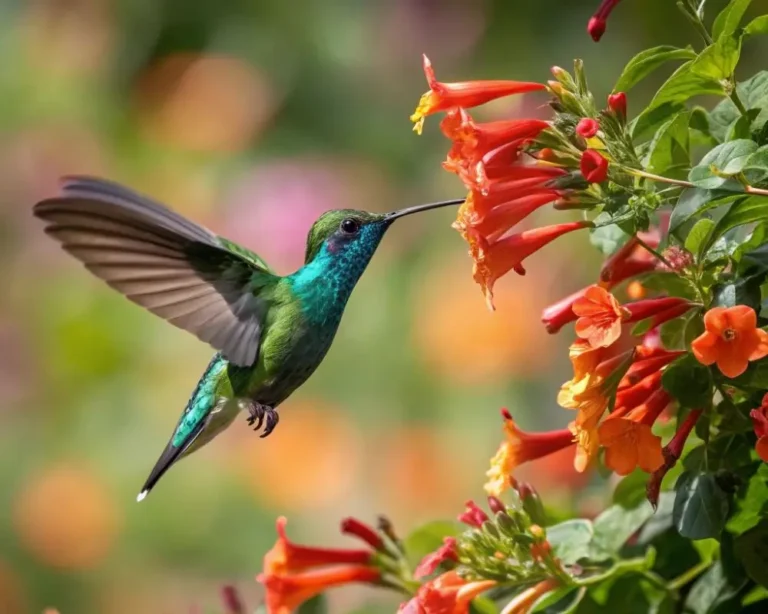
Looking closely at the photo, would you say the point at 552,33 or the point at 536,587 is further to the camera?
the point at 552,33

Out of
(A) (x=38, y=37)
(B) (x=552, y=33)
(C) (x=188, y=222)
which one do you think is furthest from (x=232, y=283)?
(A) (x=38, y=37)

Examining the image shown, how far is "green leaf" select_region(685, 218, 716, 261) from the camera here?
0.63 metres

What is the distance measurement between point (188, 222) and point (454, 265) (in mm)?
2122

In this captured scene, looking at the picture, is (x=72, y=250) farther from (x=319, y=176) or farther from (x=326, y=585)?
(x=319, y=176)

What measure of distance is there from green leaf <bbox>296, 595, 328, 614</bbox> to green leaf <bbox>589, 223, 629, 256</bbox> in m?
0.45

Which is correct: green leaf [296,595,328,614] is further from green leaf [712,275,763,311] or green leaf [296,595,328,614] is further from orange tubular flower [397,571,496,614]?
green leaf [712,275,763,311]

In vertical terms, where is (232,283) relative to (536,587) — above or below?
above

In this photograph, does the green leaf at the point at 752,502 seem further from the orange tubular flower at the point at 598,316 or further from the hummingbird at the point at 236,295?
the hummingbird at the point at 236,295

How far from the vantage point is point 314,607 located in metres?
0.96

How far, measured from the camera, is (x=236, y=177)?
3.22 m

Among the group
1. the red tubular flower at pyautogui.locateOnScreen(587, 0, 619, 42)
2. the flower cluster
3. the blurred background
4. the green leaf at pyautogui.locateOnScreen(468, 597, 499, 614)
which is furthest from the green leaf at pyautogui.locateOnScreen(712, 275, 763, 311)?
the blurred background

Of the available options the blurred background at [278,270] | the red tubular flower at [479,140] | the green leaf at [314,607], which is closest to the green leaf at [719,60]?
the red tubular flower at [479,140]

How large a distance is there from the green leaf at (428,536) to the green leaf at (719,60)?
0.48m

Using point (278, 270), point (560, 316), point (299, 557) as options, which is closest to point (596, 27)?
point (560, 316)
